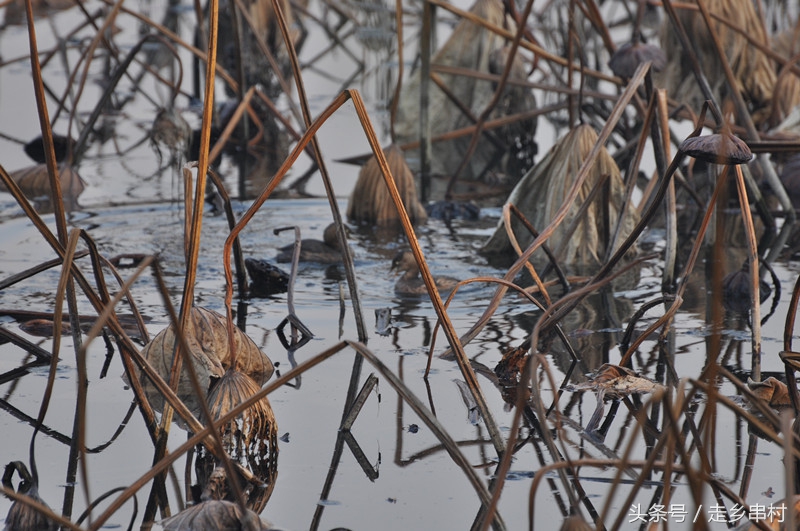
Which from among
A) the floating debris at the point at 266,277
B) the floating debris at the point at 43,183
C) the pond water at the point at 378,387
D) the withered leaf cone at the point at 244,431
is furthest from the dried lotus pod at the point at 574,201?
the floating debris at the point at 43,183

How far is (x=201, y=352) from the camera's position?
1870 mm

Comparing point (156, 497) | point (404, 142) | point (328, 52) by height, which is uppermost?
point (328, 52)

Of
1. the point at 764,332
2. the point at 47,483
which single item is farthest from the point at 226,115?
the point at 47,483

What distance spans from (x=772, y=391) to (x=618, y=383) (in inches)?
10.8

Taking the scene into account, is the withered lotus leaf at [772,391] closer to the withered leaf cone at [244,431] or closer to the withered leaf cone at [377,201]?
the withered leaf cone at [244,431]

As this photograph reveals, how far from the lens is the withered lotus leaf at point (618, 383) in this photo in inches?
77.8

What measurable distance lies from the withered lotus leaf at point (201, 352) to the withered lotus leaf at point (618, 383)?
0.63 meters

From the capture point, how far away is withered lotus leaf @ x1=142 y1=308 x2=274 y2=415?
1.86m

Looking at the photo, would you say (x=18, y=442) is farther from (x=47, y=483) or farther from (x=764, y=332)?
(x=764, y=332)

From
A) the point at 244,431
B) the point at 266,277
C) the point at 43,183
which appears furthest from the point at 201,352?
the point at 43,183

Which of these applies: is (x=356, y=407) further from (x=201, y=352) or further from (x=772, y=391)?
(x=772, y=391)

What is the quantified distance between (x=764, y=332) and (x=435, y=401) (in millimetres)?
901

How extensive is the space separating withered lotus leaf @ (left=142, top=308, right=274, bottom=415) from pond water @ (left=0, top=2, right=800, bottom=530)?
82 millimetres

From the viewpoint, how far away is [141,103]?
5.55 metres
